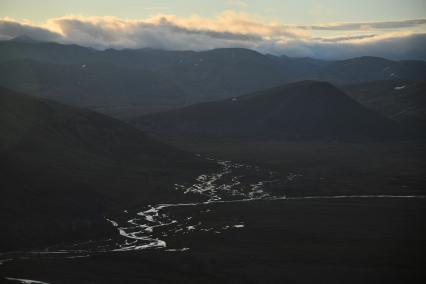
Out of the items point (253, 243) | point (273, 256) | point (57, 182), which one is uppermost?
point (57, 182)

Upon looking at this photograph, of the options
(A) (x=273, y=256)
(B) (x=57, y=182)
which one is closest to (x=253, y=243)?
(A) (x=273, y=256)

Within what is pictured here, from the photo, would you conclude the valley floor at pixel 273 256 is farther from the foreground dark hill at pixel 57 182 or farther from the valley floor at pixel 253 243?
the foreground dark hill at pixel 57 182

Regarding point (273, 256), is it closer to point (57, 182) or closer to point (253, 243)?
point (253, 243)

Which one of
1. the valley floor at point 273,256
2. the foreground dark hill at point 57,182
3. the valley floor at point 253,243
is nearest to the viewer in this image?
the valley floor at point 273,256

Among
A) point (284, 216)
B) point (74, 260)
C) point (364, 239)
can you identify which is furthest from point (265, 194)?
point (74, 260)

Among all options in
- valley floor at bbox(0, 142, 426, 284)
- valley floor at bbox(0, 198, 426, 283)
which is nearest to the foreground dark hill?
valley floor at bbox(0, 142, 426, 284)

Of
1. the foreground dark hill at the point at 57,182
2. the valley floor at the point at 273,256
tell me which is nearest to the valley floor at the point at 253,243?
the valley floor at the point at 273,256

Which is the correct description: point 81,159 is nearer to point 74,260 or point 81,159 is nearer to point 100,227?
point 100,227

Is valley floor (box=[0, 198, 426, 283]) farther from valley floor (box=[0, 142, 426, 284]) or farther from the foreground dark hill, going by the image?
the foreground dark hill
